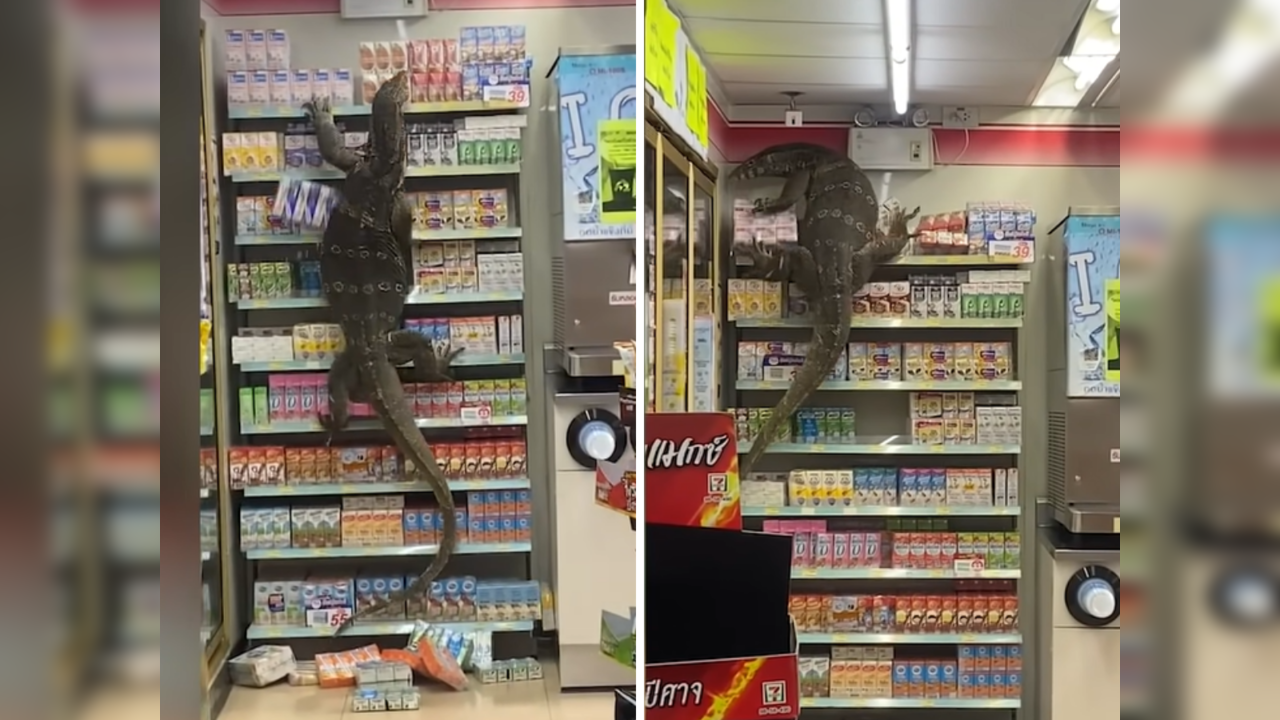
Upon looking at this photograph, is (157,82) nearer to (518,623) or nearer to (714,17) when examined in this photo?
(714,17)

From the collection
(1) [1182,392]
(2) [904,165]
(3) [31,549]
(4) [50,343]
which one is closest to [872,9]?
A: (2) [904,165]

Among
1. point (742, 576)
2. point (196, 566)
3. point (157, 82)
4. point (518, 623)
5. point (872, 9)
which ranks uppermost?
→ point (872, 9)

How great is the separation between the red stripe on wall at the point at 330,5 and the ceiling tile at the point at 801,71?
46 cm

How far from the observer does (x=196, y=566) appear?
3.25ft

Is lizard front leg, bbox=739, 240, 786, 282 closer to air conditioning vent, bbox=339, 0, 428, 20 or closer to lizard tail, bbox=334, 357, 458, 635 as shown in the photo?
lizard tail, bbox=334, 357, 458, 635

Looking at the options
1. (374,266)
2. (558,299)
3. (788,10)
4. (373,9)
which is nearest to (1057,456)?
(788,10)

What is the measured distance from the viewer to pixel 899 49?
4.52ft

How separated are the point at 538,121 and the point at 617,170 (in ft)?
0.60

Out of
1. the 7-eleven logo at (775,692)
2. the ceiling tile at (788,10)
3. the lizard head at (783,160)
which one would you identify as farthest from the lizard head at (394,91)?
the 7-eleven logo at (775,692)

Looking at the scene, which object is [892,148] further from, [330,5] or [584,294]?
[330,5]

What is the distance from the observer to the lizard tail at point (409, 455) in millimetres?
1717

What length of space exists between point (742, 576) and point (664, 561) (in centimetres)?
14

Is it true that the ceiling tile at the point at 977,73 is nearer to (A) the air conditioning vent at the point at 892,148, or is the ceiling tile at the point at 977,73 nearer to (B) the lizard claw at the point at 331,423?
(A) the air conditioning vent at the point at 892,148

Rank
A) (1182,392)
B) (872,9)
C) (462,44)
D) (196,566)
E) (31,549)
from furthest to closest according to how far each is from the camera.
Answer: (462,44)
(872,9)
(1182,392)
(196,566)
(31,549)
